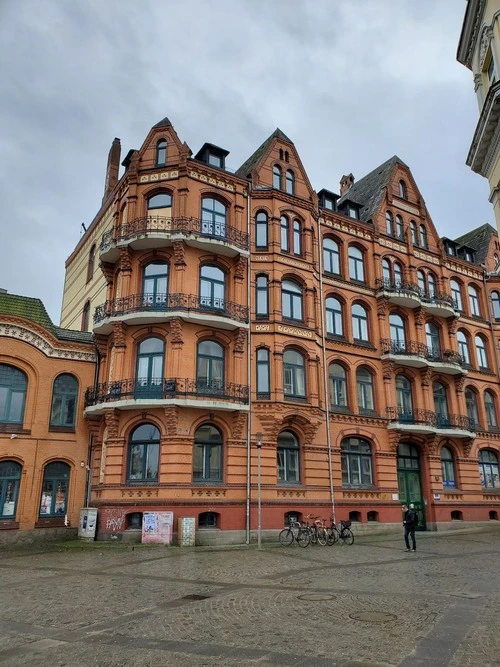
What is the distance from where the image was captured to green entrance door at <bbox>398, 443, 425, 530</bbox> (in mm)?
31328

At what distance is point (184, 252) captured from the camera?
25.9 meters

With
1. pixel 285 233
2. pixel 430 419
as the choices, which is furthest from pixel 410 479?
pixel 285 233

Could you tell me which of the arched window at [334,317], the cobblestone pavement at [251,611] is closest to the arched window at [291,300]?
the arched window at [334,317]

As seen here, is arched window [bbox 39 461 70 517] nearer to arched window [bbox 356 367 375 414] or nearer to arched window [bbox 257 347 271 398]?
arched window [bbox 257 347 271 398]

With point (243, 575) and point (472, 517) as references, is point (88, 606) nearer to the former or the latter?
point (243, 575)

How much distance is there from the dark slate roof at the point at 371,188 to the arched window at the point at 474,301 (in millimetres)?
10519

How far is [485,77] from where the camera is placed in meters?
17.2

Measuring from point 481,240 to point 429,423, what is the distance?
20.0 m

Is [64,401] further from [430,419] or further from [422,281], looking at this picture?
[422,281]

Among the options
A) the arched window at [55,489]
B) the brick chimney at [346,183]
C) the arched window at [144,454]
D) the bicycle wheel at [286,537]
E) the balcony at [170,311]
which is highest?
the brick chimney at [346,183]

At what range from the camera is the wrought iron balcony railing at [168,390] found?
77.9 feet

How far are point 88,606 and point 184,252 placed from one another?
58.3ft

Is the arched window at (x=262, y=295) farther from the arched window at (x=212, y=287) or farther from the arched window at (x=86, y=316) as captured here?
the arched window at (x=86, y=316)

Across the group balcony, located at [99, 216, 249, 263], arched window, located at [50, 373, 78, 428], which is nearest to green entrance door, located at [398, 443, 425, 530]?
balcony, located at [99, 216, 249, 263]
